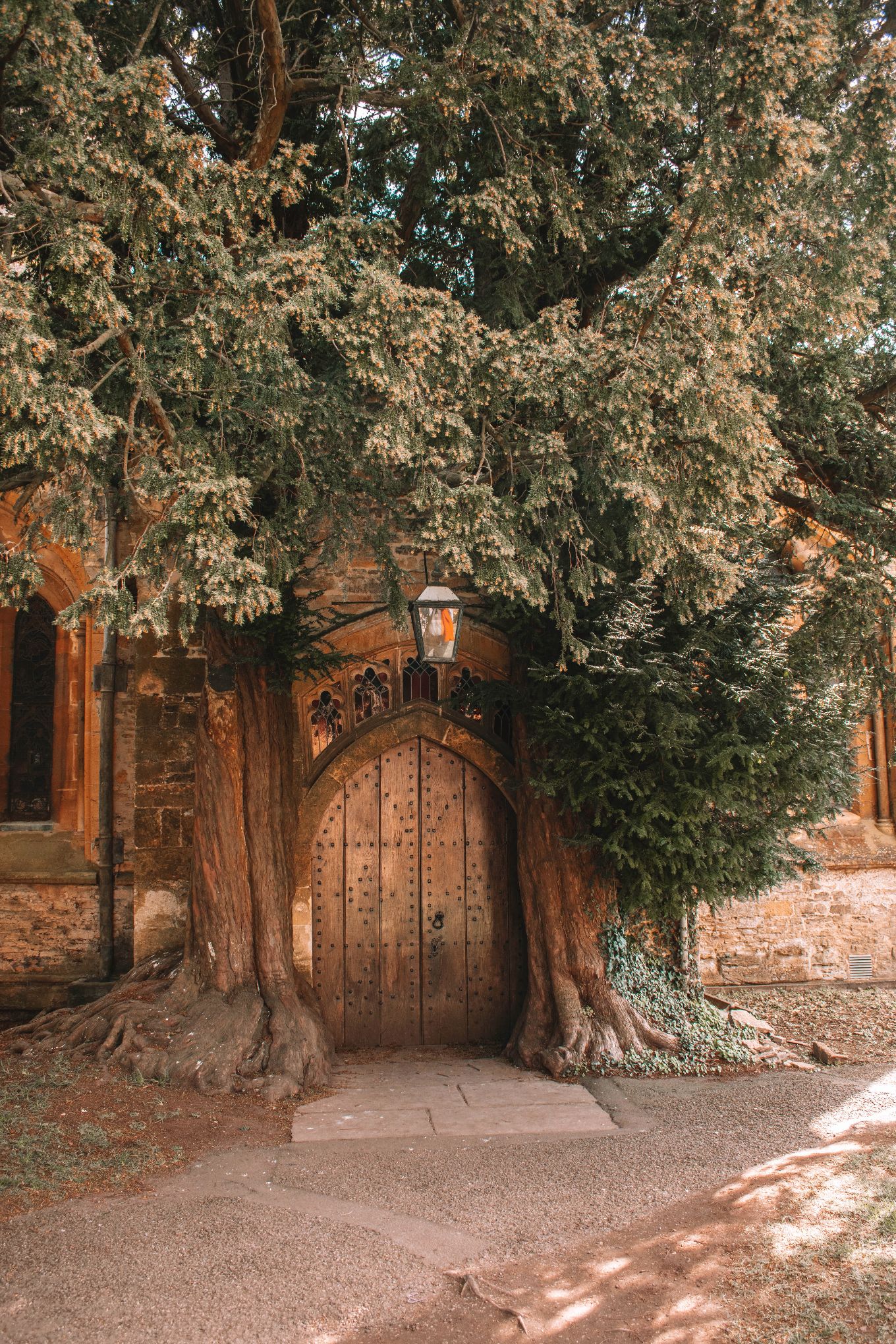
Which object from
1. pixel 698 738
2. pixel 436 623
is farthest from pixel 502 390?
pixel 698 738

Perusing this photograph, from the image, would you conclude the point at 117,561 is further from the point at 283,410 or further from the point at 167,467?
the point at 283,410

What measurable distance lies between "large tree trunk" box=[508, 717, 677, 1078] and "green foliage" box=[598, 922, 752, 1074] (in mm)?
90

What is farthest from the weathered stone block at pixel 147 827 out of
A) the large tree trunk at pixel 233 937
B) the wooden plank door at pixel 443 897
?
the wooden plank door at pixel 443 897

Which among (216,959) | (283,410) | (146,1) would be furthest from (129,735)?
(146,1)

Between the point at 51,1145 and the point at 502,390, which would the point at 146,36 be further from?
the point at 51,1145

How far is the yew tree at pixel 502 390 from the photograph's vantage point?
15.7 feet

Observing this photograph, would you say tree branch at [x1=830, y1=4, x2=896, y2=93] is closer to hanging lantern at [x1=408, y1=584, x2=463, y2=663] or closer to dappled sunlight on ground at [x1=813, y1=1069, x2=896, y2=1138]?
hanging lantern at [x1=408, y1=584, x2=463, y2=663]

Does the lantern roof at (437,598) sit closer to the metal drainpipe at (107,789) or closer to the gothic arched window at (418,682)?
the gothic arched window at (418,682)

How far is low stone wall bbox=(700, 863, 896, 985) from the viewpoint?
877 cm

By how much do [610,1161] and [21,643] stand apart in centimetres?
683

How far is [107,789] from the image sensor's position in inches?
335

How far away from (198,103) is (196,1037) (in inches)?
232

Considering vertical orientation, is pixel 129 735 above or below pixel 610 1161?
above

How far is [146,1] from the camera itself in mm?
5656
